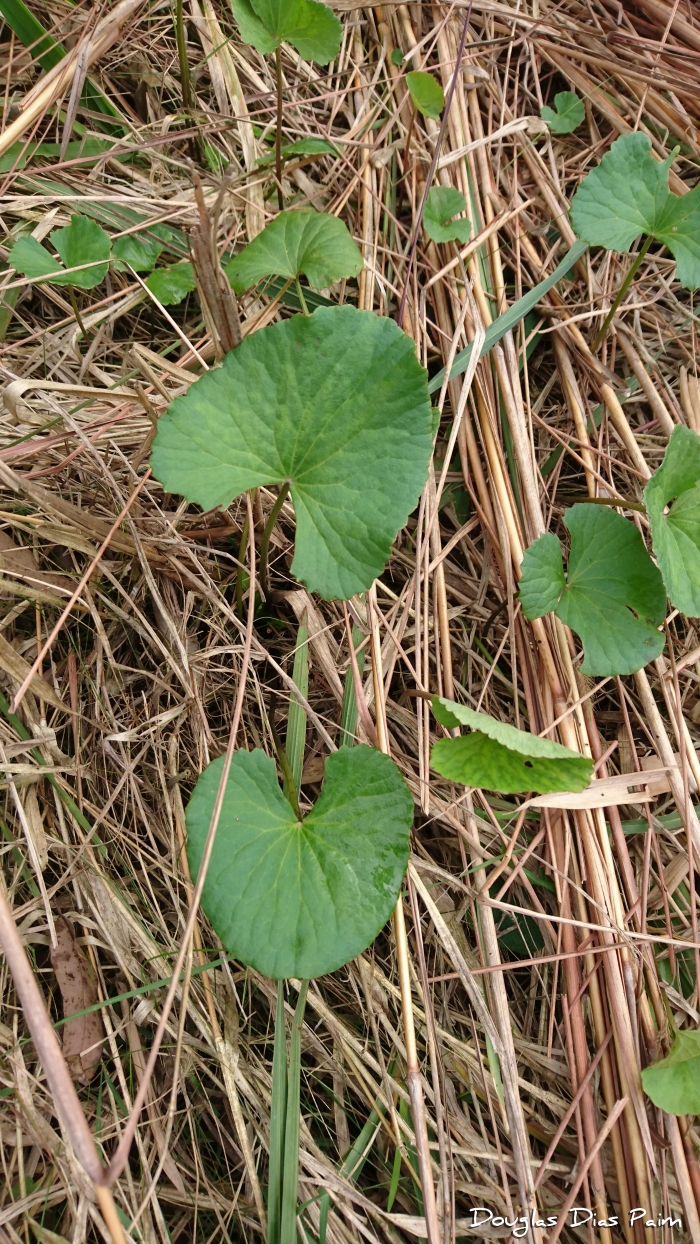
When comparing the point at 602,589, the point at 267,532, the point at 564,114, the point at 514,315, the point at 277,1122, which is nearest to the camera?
the point at 277,1122

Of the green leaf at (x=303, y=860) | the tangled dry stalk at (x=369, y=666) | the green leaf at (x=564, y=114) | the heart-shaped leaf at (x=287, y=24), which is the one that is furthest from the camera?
the green leaf at (x=564, y=114)

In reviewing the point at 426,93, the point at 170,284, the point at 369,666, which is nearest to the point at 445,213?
the point at 426,93

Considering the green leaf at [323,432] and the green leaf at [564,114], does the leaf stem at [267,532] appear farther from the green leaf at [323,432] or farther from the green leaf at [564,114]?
the green leaf at [564,114]

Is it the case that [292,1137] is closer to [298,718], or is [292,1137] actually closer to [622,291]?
[298,718]

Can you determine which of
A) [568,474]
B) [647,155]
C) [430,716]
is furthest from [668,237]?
[430,716]

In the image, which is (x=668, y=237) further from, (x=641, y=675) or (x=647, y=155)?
(x=641, y=675)

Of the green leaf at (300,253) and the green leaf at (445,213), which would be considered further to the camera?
the green leaf at (445,213)

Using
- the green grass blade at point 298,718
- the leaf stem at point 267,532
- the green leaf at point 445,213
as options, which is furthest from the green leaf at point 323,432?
the green leaf at point 445,213
